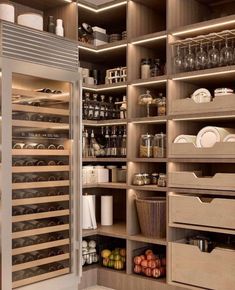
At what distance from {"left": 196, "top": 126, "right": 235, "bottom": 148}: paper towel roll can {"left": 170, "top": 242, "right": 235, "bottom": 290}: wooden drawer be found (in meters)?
0.78

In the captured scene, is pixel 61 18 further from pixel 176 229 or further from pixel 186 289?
pixel 186 289

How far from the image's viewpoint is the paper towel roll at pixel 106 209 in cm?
385

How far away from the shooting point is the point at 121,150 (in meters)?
3.76

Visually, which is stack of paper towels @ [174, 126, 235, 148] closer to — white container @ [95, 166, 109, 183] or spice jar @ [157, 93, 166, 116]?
spice jar @ [157, 93, 166, 116]

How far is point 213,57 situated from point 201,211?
114cm

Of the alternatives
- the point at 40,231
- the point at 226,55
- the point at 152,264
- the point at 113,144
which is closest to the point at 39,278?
the point at 40,231

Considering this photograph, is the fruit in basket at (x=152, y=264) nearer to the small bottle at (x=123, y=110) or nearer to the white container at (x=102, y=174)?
the white container at (x=102, y=174)

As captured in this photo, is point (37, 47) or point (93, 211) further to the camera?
point (93, 211)

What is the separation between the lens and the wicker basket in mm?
3326

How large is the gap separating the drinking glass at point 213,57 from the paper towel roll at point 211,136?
0.47 m

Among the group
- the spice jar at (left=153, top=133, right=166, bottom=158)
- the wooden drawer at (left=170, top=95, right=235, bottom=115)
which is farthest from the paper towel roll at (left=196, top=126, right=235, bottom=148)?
the spice jar at (left=153, top=133, right=166, bottom=158)

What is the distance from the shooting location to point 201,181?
3039 mm

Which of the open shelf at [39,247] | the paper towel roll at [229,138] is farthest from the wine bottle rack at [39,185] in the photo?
the paper towel roll at [229,138]

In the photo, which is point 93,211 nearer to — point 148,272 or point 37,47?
point 148,272
